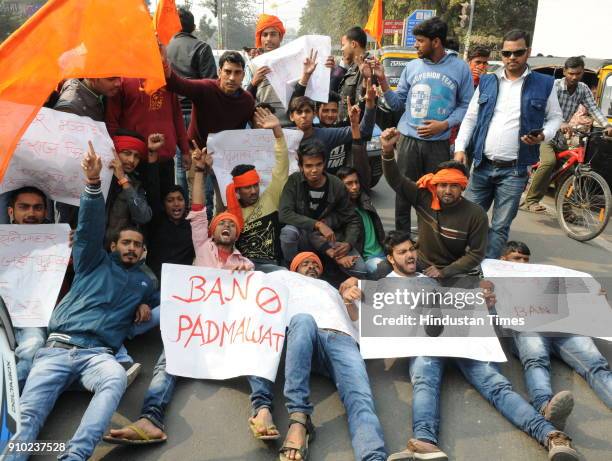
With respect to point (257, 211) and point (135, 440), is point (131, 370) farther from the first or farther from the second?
point (257, 211)

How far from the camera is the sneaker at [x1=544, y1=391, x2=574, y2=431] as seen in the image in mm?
3006

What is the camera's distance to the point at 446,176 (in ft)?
13.8

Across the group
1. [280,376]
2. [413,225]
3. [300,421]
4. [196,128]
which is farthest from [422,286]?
[413,225]

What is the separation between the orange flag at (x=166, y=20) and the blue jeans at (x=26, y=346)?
340 centimetres

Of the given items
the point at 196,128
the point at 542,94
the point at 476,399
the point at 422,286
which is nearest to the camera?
the point at 476,399

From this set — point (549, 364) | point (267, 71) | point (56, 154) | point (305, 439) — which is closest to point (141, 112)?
point (56, 154)

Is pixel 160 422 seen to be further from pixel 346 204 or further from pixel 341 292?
pixel 346 204

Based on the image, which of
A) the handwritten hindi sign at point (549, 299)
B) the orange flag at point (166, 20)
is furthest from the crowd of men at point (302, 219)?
the orange flag at point (166, 20)

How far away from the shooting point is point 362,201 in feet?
16.9

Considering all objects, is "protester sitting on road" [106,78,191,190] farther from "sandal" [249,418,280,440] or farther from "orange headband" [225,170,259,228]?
"sandal" [249,418,280,440]

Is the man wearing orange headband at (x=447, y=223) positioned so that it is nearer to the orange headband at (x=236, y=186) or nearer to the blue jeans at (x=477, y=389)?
the blue jeans at (x=477, y=389)

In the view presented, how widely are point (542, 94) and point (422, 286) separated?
197 centimetres

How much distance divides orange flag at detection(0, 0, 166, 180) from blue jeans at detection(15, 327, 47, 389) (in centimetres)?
106

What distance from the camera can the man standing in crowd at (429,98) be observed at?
5.05 meters
